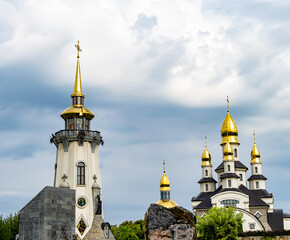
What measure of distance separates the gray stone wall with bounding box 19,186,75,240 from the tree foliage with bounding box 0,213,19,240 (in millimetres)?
36425

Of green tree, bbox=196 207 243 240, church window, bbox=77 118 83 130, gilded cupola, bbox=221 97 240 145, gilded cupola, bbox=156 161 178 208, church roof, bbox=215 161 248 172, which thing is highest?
gilded cupola, bbox=221 97 240 145

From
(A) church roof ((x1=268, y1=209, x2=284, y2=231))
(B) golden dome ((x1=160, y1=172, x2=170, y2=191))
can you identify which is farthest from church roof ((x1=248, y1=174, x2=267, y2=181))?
(B) golden dome ((x1=160, y1=172, x2=170, y2=191))

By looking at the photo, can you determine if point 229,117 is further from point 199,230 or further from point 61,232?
point 61,232

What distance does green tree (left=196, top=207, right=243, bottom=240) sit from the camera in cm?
5838

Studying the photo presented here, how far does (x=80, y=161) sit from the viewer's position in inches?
2188

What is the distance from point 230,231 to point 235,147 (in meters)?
33.7

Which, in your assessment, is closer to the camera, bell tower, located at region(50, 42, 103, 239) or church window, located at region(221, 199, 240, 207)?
bell tower, located at region(50, 42, 103, 239)

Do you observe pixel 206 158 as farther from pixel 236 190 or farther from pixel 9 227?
pixel 9 227

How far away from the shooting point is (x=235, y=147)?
9075 centimetres

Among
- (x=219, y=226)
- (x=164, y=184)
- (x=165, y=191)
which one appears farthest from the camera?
(x=164, y=184)

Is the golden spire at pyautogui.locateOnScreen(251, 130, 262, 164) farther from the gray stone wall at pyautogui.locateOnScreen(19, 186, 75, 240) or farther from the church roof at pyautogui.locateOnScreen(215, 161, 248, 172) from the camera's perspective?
the gray stone wall at pyautogui.locateOnScreen(19, 186, 75, 240)

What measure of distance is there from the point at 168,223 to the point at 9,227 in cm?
3765

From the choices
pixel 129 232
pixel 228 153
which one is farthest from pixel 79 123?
pixel 228 153

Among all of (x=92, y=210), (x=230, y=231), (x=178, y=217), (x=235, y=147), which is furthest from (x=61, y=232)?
(x=235, y=147)
